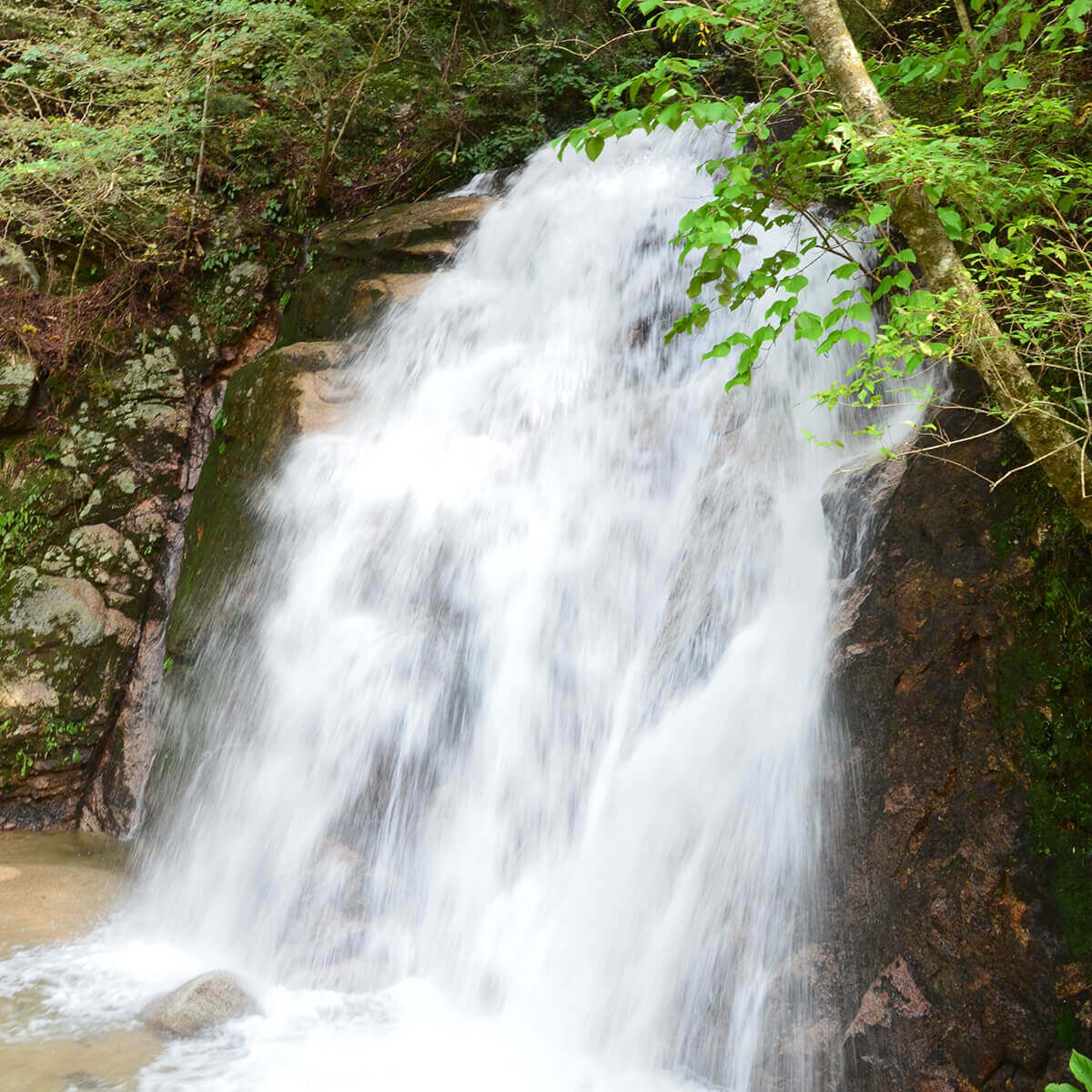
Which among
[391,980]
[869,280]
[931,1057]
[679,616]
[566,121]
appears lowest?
[391,980]

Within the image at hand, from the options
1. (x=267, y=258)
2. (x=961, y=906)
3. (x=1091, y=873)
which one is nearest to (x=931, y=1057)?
(x=961, y=906)

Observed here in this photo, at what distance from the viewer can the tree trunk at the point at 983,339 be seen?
2654 millimetres

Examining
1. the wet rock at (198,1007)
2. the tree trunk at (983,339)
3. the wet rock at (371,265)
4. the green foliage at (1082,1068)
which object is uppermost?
the wet rock at (371,265)

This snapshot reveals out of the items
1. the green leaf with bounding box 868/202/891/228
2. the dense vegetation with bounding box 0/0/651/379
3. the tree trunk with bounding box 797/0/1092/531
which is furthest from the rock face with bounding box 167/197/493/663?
the green leaf with bounding box 868/202/891/228

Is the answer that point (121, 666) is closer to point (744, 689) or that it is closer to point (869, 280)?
point (744, 689)

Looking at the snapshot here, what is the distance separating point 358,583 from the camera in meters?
5.53

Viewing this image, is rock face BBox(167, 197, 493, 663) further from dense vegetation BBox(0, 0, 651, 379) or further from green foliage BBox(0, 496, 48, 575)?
green foliage BBox(0, 496, 48, 575)

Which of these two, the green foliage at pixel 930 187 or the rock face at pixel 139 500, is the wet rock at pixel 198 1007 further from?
the green foliage at pixel 930 187

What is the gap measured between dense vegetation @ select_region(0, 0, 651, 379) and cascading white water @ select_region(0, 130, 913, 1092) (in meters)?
2.65

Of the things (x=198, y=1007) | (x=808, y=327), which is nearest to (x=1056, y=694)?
(x=808, y=327)

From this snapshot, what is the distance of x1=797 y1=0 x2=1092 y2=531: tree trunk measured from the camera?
2.65 metres

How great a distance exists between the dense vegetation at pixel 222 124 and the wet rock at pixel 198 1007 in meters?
5.67

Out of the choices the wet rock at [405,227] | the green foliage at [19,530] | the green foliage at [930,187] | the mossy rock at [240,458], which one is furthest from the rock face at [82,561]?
the green foliage at [930,187]

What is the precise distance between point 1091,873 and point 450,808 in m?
2.94
